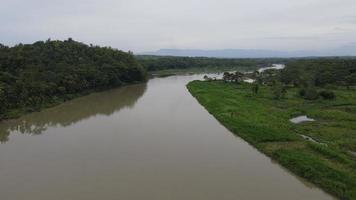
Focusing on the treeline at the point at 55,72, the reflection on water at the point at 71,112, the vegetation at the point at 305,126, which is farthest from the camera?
the treeline at the point at 55,72

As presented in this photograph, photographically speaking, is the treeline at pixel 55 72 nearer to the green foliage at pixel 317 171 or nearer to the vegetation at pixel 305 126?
the vegetation at pixel 305 126

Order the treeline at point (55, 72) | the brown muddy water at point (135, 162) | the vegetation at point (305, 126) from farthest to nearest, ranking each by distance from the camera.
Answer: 1. the treeline at point (55, 72)
2. the vegetation at point (305, 126)
3. the brown muddy water at point (135, 162)

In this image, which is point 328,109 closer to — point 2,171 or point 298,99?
point 298,99

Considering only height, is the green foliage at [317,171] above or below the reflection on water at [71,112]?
below

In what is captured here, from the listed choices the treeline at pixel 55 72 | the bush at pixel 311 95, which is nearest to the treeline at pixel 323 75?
the bush at pixel 311 95

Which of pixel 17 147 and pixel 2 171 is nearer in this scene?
pixel 2 171

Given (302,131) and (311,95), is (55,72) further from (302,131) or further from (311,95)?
(302,131)

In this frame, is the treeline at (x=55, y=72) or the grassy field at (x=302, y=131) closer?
the grassy field at (x=302, y=131)

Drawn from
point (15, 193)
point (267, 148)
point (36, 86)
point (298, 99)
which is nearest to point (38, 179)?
point (15, 193)
